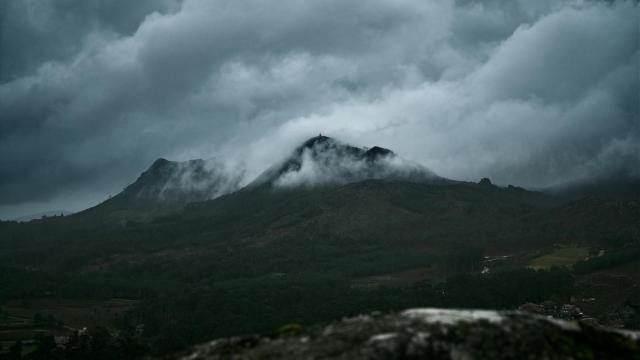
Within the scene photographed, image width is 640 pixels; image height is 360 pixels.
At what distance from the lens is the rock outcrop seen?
14648mm

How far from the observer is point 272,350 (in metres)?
15.4

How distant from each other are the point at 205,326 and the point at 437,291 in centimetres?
7441

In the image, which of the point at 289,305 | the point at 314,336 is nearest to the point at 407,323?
the point at 314,336

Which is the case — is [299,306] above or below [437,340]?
below

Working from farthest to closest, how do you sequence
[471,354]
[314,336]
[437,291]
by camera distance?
[437,291] → [314,336] → [471,354]

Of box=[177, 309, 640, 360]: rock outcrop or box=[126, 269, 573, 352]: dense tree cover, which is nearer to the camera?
box=[177, 309, 640, 360]: rock outcrop

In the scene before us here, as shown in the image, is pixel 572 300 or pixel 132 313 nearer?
pixel 572 300

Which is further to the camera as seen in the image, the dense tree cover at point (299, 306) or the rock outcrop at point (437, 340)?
the dense tree cover at point (299, 306)

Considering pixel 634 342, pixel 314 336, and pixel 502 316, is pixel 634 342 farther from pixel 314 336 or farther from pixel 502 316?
pixel 314 336

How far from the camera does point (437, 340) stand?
14.8 m

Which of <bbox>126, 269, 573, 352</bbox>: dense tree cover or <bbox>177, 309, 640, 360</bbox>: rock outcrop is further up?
<bbox>177, 309, 640, 360</bbox>: rock outcrop

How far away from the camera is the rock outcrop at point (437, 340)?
14648 mm

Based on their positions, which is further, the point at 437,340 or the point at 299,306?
the point at 299,306

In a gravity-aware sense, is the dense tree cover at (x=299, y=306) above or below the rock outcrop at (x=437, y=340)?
below
